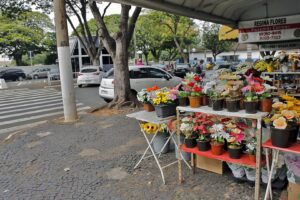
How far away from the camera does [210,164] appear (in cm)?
408

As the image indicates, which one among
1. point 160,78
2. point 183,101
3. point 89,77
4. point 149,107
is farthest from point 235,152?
point 89,77

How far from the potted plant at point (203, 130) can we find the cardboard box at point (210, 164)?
58cm

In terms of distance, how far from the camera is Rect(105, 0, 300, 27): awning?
16.0 ft

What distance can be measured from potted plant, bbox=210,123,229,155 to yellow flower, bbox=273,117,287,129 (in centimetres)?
72

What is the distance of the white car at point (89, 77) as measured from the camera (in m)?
19.6

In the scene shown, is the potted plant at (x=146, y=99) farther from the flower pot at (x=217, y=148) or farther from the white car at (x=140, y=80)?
the white car at (x=140, y=80)

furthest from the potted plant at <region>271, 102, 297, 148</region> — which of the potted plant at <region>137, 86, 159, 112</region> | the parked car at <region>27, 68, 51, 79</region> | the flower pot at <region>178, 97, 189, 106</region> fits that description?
the parked car at <region>27, 68, 51, 79</region>

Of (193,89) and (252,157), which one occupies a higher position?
(193,89)

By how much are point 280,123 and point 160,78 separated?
850 cm

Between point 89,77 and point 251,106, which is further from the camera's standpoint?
point 89,77

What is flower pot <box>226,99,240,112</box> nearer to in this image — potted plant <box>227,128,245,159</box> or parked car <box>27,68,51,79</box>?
potted plant <box>227,128,245,159</box>

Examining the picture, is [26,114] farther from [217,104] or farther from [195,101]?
[217,104]

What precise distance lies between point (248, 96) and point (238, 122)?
0.58 meters

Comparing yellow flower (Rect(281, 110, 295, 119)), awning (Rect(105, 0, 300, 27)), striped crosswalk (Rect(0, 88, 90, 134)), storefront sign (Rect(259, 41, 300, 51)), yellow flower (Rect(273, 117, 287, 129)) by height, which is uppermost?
awning (Rect(105, 0, 300, 27))
